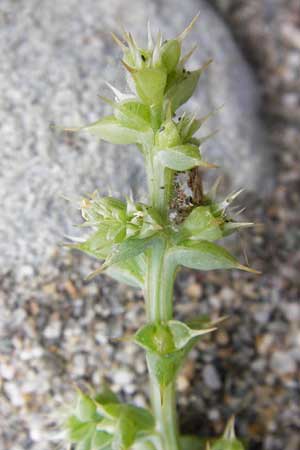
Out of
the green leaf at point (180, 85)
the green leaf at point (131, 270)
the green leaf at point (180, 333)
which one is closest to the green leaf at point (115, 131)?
the green leaf at point (180, 85)

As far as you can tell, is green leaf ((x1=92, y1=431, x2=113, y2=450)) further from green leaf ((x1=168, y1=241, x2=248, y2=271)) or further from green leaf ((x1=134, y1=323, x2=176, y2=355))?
green leaf ((x1=168, y1=241, x2=248, y2=271))

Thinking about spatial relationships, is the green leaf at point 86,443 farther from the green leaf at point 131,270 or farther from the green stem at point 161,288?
the green leaf at point 131,270

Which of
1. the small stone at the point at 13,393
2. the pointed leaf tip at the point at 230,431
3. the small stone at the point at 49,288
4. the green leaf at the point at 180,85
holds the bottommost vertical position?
the pointed leaf tip at the point at 230,431

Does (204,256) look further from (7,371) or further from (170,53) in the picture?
(7,371)

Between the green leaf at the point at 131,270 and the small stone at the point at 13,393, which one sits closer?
the green leaf at the point at 131,270

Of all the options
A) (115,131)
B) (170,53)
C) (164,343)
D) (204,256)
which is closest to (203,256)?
(204,256)

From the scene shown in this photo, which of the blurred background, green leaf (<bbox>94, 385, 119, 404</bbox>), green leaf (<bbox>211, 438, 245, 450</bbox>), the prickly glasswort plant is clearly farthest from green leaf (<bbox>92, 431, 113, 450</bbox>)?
green leaf (<bbox>211, 438, 245, 450</bbox>)
